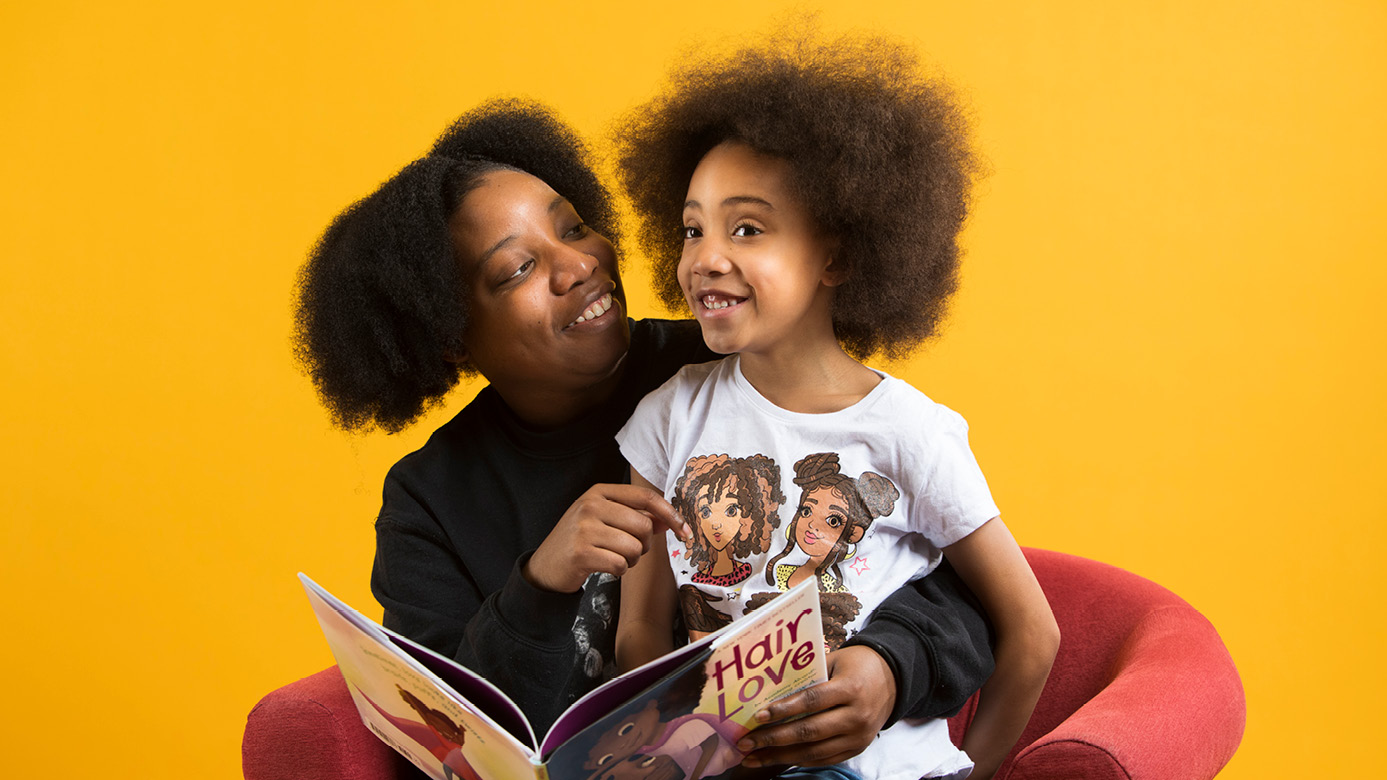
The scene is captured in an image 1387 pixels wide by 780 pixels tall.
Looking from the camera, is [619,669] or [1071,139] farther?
[1071,139]

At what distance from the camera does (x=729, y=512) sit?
1.61 m

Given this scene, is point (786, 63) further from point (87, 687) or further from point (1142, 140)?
point (87, 687)

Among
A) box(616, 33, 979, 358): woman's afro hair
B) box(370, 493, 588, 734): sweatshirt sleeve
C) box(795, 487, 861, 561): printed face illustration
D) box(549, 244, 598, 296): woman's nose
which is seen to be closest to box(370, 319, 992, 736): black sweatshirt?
box(370, 493, 588, 734): sweatshirt sleeve

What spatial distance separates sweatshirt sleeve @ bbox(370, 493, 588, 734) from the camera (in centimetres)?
158

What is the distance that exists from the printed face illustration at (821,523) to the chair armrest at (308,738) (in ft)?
2.24

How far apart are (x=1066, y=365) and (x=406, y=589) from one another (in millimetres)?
1942

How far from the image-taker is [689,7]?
10.1ft

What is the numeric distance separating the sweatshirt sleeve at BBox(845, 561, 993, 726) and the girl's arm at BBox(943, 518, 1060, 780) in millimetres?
29

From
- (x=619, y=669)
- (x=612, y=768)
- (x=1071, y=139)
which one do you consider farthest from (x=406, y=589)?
(x=1071, y=139)

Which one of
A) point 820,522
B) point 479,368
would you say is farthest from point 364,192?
point 820,522

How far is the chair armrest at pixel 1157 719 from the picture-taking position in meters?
1.34

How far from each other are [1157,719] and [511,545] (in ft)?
3.28

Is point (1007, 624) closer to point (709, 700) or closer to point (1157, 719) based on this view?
point (1157, 719)

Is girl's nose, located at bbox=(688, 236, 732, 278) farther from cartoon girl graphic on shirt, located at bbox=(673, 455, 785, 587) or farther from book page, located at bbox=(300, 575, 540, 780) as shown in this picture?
book page, located at bbox=(300, 575, 540, 780)
